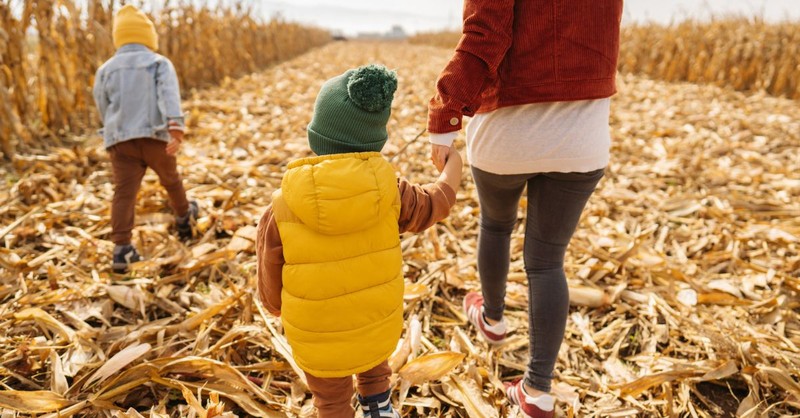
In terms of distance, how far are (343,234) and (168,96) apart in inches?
74.5

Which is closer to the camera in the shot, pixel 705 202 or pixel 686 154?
pixel 705 202

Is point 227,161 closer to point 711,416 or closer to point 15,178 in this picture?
point 15,178

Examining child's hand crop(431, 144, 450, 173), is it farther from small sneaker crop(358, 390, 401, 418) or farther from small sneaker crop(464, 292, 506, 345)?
small sneaker crop(464, 292, 506, 345)

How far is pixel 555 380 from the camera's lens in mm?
1952

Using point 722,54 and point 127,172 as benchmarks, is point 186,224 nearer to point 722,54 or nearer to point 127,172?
point 127,172

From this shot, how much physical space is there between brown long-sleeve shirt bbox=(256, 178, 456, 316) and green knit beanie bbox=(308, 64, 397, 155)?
188 millimetres

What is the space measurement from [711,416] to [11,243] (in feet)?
12.2

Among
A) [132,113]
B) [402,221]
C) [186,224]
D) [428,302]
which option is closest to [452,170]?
[402,221]

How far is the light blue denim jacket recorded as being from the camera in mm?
2535

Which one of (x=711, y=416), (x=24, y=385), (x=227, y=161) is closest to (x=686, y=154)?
(x=711, y=416)

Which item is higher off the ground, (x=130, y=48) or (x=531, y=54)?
(x=130, y=48)

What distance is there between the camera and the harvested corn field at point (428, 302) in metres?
1.80

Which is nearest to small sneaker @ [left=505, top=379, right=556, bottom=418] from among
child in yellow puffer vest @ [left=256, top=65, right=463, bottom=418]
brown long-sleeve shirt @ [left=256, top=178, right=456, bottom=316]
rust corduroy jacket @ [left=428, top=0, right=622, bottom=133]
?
child in yellow puffer vest @ [left=256, top=65, right=463, bottom=418]

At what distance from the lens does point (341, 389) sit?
1.48m
